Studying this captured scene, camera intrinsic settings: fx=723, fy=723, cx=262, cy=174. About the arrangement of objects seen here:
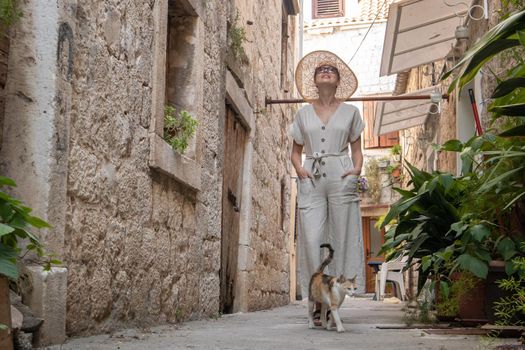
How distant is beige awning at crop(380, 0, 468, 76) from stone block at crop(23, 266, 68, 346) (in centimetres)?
488

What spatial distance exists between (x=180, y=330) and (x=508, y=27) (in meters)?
2.54

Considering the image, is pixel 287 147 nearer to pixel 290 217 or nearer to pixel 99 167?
pixel 290 217

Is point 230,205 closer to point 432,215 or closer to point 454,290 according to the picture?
point 432,215

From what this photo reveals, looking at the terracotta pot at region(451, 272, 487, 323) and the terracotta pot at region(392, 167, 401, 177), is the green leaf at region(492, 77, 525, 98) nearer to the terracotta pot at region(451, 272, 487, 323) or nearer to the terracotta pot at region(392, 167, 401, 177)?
the terracotta pot at region(451, 272, 487, 323)

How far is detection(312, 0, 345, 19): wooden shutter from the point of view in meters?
22.6

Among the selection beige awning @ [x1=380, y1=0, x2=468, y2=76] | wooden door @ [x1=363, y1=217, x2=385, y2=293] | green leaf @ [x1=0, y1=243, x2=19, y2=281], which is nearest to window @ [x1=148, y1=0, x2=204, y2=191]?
beige awning @ [x1=380, y1=0, x2=468, y2=76]

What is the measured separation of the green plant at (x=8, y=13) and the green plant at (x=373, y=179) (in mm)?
16704

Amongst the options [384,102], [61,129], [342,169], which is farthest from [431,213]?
[384,102]

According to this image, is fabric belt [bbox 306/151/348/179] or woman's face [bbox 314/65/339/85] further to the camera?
woman's face [bbox 314/65/339/85]

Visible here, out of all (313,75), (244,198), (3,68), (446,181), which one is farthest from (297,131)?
(244,198)

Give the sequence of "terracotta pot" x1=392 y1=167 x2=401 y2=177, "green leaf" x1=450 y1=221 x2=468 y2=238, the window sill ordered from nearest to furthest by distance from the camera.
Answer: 1. "green leaf" x1=450 y1=221 x2=468 y2=238
2. the window sill
3. "terracotta pot" x1=392 y1=167 x2=401 y2=177

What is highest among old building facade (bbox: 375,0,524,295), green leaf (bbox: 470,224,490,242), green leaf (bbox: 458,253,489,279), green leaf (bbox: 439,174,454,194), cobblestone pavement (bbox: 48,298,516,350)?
old building facade (bbox: 375,0,524,295)

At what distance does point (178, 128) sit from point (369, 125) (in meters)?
15.2

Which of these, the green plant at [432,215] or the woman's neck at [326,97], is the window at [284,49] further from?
the green plant at [432,215]
